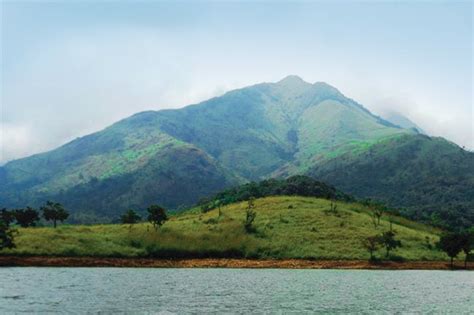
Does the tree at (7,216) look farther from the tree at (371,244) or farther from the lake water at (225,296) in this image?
the tree at (371,244)

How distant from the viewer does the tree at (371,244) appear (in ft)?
536

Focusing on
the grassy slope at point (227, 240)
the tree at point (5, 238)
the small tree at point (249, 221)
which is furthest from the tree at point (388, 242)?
the tree at point (5, 238)

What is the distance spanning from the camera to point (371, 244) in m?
165

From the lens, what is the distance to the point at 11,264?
5482 inches

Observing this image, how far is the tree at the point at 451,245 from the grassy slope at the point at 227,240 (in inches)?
205

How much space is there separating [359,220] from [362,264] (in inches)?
1626

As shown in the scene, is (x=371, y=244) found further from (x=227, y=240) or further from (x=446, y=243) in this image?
(x=227, y=240)

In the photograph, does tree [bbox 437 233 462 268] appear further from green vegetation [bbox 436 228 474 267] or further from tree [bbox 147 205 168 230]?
tree [bbox 147 205 168 230]

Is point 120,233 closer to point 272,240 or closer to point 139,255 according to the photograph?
point 139,255

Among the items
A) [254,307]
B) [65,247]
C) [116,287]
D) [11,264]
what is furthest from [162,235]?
[254,307]

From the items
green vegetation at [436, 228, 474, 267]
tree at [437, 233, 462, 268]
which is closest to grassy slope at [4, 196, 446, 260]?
tree at [437, 233, 462, 268]

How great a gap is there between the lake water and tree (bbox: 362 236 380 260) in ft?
178

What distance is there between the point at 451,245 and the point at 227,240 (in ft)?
229

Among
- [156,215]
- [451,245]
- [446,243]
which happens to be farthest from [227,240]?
[451,245]
